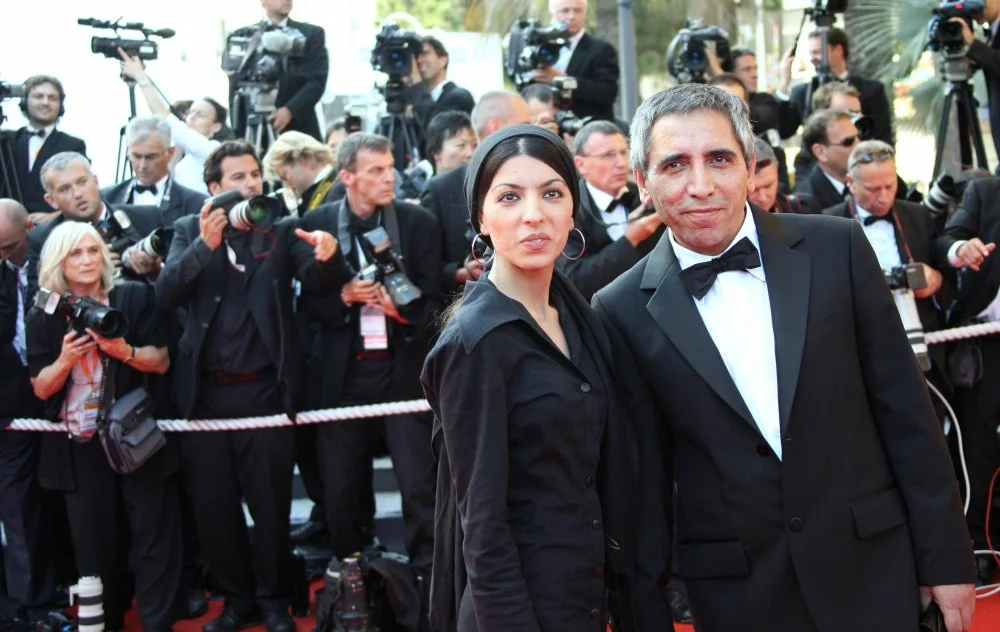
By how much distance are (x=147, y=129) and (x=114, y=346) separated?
207 cm

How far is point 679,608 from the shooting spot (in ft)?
16.5

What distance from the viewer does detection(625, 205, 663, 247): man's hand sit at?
4793mm

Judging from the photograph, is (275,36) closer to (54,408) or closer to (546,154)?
(54,408)

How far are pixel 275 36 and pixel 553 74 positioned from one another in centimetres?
174

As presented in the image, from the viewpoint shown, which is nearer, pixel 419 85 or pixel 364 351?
pixel 364 351

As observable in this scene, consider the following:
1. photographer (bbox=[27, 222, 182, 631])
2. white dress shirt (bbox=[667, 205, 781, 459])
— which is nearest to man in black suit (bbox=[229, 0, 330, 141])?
photographer (bbox=[27, 222, 182, 631])

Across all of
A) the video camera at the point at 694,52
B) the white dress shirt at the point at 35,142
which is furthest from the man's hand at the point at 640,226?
the white dress shirt at the point at 35,142

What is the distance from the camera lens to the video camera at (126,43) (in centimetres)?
720

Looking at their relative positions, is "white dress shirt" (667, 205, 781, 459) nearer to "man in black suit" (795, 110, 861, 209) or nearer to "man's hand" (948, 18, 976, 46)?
"man in black suit" (795, 110, 861, 209)

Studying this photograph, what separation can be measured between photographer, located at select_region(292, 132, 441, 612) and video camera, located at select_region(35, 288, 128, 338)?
869 mm

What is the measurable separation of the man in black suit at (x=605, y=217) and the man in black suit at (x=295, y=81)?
3.09m

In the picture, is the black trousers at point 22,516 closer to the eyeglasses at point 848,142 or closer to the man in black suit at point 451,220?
the man in black suit at point 451,220

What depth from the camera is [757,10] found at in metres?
13.1

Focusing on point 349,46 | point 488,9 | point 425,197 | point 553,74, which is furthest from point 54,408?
point 488,9
